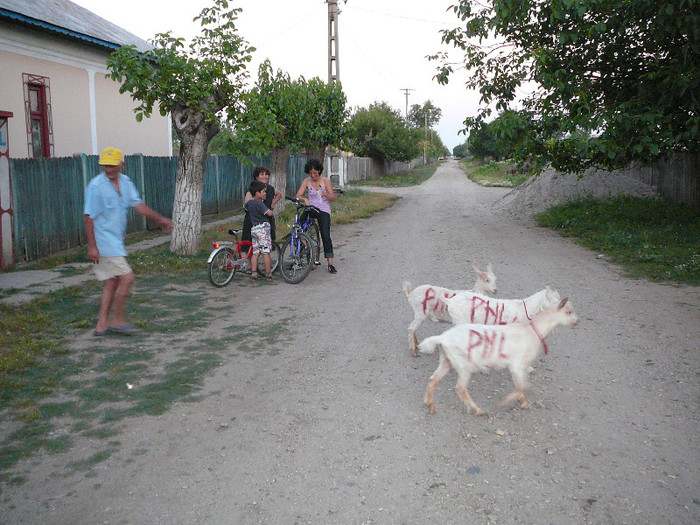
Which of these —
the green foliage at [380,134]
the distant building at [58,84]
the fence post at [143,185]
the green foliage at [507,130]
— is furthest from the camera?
the green foliage at [380,134]

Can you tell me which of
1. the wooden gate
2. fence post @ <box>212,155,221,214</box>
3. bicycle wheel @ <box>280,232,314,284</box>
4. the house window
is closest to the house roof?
the house window

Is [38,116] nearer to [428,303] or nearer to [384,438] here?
[428,303]

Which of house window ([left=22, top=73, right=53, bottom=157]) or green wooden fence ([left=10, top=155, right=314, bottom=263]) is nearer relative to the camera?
green wooden fence ([left=10, top=155, right=314, bottom=263])

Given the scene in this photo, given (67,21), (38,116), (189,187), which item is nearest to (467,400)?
(189,187)

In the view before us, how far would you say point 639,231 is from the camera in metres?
13.0

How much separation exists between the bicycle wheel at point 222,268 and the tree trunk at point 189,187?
2416mm

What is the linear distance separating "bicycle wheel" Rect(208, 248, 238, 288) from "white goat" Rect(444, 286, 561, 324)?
454 centimetres

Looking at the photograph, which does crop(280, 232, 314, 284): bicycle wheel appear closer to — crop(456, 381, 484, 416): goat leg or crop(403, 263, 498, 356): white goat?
crop(403, 263, 498, 356): white goat

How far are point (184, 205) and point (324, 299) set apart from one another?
434cm

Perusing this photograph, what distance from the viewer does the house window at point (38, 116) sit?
45.6 feet

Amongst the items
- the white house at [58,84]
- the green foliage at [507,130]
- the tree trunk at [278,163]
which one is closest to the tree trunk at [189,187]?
the white house at [58,84]

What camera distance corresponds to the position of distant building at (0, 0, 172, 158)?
1315 cm

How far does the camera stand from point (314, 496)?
3.35 metres

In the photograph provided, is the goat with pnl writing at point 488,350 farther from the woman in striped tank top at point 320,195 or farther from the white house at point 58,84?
the white house at point 58,84
